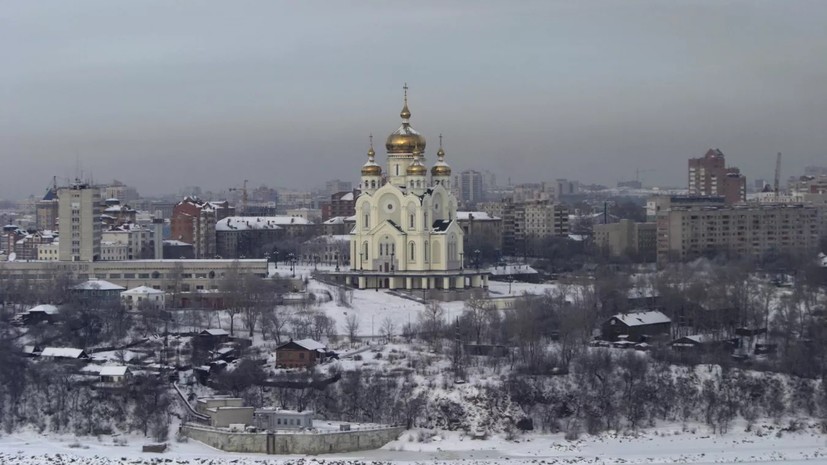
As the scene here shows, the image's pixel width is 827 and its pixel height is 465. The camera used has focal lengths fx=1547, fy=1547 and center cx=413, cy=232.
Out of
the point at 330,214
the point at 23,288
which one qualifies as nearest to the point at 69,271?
the point at 23,288

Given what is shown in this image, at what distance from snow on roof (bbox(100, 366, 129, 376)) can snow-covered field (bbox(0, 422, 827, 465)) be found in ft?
8.82

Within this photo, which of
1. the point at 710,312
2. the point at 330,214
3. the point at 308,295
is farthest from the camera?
the point at 330,214

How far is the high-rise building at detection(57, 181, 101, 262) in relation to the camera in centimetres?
5053

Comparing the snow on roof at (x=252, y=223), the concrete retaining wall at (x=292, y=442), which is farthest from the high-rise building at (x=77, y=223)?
the concrete retaining wall at (x=292, y=442)

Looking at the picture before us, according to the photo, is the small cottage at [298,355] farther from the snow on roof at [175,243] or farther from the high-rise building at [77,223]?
the snow on roof at [175,243]

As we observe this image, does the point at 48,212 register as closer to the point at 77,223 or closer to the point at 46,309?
the point at 77,223

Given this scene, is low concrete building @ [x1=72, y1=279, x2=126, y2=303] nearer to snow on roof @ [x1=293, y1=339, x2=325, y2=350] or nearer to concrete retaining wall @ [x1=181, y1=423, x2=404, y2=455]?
snow on roof @ [x1=293, y1=339, x2=325, y2=350]

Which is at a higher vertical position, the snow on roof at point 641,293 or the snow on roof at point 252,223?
the snow on roof at point 252,223

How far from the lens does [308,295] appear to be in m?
45.2

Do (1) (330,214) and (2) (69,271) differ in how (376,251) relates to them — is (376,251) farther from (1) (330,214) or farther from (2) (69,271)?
(1) (330,214)

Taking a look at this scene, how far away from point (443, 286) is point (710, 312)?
30.3 ft

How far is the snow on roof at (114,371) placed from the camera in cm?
3519

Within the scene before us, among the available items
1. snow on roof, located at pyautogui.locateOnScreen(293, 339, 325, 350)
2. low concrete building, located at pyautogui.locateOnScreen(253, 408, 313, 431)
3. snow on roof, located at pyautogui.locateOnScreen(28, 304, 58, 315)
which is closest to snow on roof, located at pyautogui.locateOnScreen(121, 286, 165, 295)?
snow on roof, located at pyautogui.locateOnScreen(28, 304, 58, 315)

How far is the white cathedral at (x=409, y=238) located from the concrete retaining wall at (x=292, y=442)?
15.8 meters
